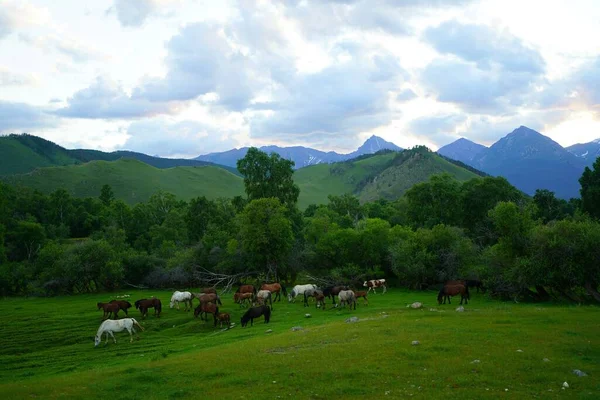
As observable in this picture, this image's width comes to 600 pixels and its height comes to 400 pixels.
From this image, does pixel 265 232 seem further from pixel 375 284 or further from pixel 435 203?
pixel 435 203

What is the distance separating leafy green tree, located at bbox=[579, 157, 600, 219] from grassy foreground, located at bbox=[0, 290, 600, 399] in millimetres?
42065

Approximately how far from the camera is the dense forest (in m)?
32.9

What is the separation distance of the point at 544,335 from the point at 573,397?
25.8ft

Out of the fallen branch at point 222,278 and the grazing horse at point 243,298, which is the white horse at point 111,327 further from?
the fallen branch at point 222,278

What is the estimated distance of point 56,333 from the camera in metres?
30.4

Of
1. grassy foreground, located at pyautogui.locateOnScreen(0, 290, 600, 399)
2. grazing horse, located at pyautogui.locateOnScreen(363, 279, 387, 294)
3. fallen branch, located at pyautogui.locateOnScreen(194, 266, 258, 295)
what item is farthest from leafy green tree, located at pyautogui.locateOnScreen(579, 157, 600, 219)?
fallen branch, located at pyautogui.locateOnScreen(194, 266, 258, 295)

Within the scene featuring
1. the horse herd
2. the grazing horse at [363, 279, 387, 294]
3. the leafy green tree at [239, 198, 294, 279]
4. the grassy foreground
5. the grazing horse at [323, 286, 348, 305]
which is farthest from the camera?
the leafy green tree at [239, 198, 294, 279]

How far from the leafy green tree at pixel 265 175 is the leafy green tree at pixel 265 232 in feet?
24.0

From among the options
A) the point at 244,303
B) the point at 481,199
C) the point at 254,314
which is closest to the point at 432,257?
the point at 244,303

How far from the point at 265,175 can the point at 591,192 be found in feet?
154

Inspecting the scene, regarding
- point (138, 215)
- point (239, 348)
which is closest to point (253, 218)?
point (239, 348)

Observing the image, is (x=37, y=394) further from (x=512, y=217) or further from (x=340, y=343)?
(x=512, y=217)

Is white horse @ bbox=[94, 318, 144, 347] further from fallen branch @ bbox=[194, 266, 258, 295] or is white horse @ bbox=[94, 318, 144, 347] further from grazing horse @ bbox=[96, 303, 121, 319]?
fallen branch @ bbox=[194, 266, 258, 295]

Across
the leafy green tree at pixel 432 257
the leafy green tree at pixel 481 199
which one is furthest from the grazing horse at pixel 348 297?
the leafy green tree at pixel 481 199
